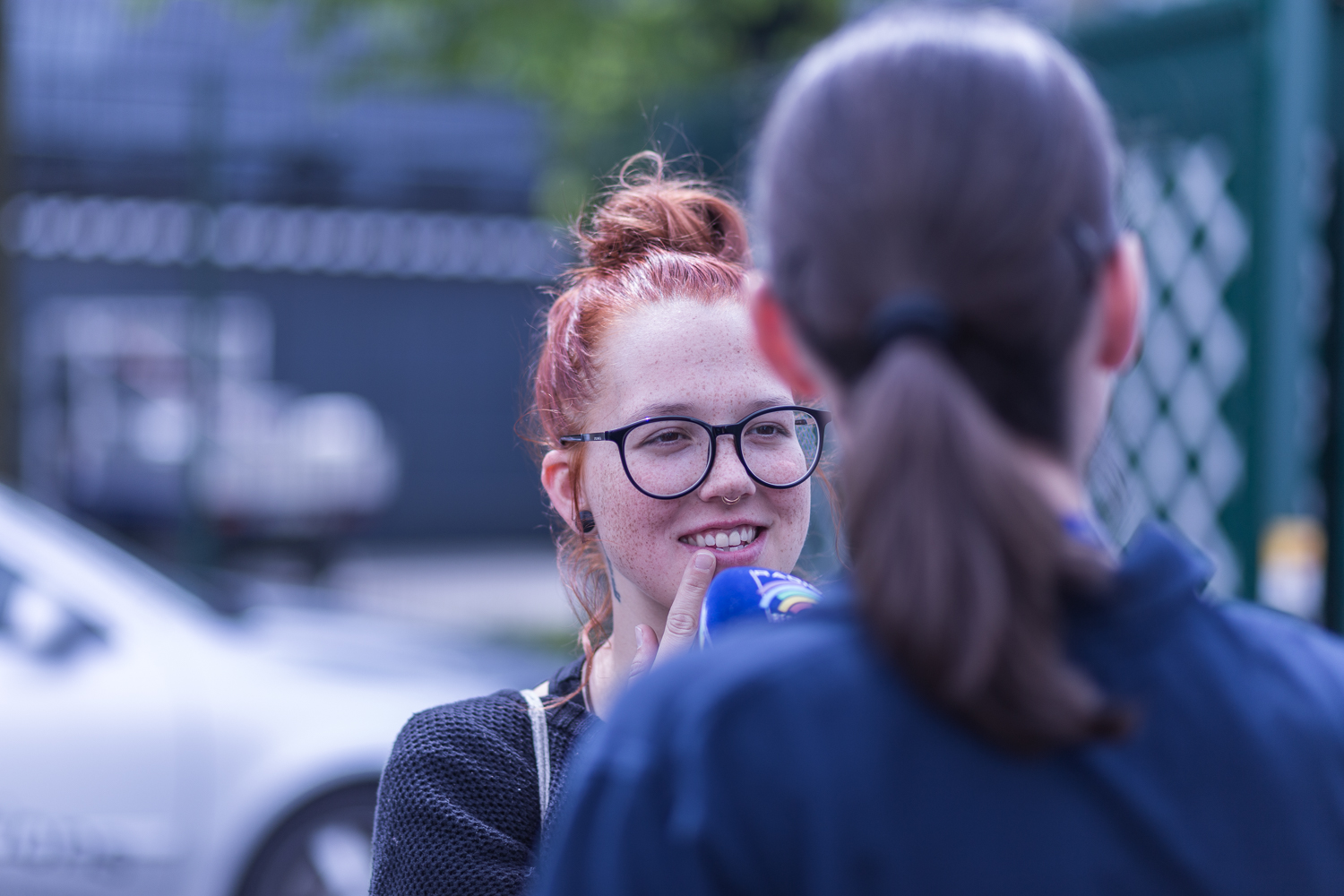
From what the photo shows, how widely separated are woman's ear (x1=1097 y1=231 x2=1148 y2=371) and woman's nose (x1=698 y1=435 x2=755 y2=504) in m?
0.58

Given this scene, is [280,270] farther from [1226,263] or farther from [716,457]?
[716,457]

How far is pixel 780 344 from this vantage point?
93cm

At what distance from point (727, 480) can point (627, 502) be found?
11cm

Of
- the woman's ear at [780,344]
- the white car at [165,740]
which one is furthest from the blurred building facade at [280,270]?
the woman's ear at [780,344]

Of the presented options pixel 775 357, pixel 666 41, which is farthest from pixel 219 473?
pixel 775 357

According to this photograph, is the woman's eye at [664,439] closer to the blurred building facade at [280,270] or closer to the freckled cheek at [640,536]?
the freckled cheek at [640,536]

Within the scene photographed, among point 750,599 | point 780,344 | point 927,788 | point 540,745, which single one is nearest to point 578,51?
point 540,745

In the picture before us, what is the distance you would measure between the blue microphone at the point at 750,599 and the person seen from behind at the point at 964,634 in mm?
267

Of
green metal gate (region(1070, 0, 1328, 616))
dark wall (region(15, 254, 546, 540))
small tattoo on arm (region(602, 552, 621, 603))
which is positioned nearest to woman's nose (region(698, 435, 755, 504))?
small tattoo on arm (region(602, 552, 621, 603))

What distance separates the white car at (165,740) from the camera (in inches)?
149

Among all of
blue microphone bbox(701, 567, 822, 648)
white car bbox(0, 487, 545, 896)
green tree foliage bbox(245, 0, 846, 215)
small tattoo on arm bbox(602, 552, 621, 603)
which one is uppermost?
green tree foliage bbox(245, 0, 846, 215)

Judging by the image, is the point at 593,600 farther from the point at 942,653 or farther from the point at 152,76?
the point at 152,76

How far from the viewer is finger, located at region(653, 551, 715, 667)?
4.39 feet

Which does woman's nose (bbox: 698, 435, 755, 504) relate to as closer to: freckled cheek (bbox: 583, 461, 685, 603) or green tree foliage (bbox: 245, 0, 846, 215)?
freckled cheek (bbox: 583, 461, 685, 603)
